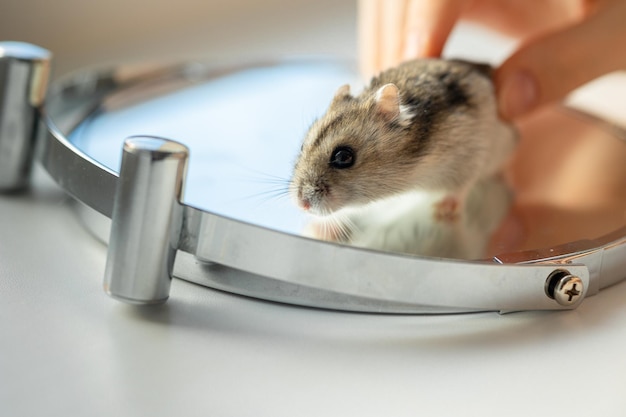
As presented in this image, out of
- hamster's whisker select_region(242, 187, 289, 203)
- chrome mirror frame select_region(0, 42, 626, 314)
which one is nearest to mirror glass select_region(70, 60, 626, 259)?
hamster's whisker select_region(242, 187, 289, 203)

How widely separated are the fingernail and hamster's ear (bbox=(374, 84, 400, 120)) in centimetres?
33

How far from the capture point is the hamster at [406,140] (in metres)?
1.24

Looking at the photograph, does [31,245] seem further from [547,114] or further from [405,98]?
[547,114]

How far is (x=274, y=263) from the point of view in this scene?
1.05 meters

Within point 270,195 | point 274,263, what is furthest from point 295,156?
point 274,263

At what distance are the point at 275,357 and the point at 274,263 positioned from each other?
0.11 m

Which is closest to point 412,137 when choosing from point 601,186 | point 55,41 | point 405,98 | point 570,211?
point 405,98

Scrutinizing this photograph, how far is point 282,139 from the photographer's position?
1533mm

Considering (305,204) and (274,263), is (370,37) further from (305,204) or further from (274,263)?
(274,263)

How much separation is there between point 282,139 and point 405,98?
284 millimetres

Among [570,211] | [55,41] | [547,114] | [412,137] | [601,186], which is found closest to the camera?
[412,137]

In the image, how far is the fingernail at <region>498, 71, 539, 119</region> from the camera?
5.02 ft

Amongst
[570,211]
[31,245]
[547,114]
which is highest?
[547,114]

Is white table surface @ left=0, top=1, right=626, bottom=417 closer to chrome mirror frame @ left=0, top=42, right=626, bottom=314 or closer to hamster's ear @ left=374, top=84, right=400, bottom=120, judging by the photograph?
chrome mirror frame @ left=0, top=42, right=626, bottom=314
